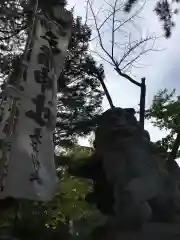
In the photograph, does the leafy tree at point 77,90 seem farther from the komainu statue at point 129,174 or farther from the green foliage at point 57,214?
the komainu statue at point 129,174

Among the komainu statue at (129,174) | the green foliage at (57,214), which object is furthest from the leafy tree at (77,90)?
the komainu statue at (129,174)

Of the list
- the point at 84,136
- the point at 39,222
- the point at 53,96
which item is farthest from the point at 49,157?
the point at 84,136

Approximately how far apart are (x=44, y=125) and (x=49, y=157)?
348 mm

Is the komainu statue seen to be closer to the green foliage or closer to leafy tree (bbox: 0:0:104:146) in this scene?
the green foliage

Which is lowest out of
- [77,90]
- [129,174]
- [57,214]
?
[129,174]

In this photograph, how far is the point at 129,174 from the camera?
4.60 metres

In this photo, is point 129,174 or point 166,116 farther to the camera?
point 166,116

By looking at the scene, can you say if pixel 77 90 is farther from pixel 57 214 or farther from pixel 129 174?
pixel 129 174

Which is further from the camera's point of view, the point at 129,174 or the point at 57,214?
the point at 57,214

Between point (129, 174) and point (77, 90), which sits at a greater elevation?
point (77, 90)

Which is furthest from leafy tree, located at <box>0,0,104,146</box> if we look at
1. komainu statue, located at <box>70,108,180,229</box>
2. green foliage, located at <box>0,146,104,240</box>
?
komainu statue, located at <box>70,108,180,229</box>

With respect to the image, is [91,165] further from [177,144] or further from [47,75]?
[177,144]

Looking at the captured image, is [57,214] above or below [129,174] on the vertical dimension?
above

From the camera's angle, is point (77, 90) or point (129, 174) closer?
point (129, 174)
